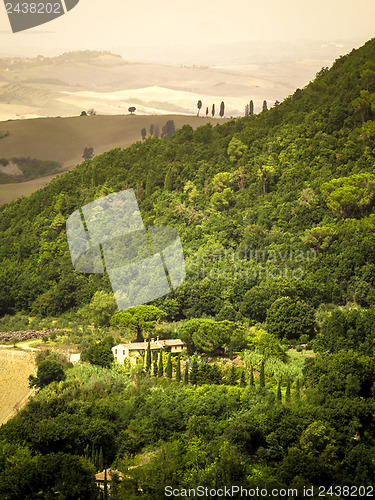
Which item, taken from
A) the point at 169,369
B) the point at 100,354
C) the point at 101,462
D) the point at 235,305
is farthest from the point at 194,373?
the point at 235,305

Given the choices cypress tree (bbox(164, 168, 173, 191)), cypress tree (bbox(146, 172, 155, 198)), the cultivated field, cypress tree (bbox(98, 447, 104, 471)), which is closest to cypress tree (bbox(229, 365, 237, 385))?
cypress tree (bbox(98, 447, 104, 471))

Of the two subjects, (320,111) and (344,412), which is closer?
(344,412)

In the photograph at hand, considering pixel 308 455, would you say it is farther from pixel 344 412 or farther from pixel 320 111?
pixel 320 111

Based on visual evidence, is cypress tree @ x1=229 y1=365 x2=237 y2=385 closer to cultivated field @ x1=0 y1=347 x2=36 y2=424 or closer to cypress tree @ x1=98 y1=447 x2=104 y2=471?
cypress tree @ x1=98 y1=447 x2=104 y2=471

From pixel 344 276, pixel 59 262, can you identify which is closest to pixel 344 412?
pixel 344 276

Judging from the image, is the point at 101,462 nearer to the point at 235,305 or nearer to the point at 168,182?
the point at 235,305

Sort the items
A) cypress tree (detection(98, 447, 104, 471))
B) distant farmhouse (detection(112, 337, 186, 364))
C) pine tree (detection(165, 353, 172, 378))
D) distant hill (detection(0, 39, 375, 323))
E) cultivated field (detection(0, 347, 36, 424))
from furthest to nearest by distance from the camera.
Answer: distant hill (detection(0, 39, 375, 323))
distant farmhouse (detection(112, 337, 186, 364))
cultivated field (detection(0, 347, 36, 424))
pine tree (detection(165, 353, 172, 378))
cypress tree (detection(98, 447, 104, 471))
